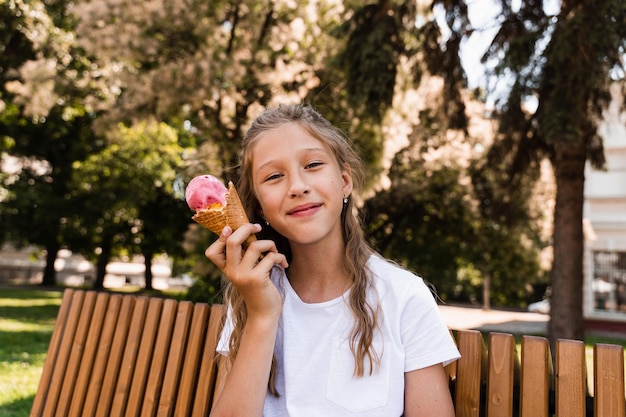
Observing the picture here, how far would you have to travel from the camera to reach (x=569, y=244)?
8352 mm

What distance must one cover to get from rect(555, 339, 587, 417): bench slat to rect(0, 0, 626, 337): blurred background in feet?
A: 4.04

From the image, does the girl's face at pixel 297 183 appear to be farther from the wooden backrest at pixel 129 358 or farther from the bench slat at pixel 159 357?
the bench slat at pixel 159 357

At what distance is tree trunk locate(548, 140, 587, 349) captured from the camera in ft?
27.4

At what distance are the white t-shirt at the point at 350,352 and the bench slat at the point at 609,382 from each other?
0.44 metres

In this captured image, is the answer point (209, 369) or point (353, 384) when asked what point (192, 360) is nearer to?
point (209, 369)

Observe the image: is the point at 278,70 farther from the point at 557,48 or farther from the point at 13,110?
the point at 13,110

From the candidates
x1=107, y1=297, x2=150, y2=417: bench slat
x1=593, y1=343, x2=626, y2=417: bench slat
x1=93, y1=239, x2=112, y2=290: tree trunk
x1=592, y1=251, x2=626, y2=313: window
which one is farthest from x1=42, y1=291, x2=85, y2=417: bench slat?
x1=93, y1=239, x2=112, y2=290: tree trunk

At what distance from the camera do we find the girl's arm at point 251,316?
1.75 metres

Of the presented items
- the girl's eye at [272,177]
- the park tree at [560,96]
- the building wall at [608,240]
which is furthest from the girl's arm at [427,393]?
the building wall at [608,240]

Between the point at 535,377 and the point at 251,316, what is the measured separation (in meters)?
0.96

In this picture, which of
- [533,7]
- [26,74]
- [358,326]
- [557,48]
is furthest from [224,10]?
[358,326]

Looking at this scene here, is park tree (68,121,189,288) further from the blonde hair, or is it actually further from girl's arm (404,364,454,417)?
girl's arm (404,364,454,417)

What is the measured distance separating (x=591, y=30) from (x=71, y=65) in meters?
12.5

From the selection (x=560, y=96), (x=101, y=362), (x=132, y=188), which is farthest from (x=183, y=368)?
(x=132, y=188)
